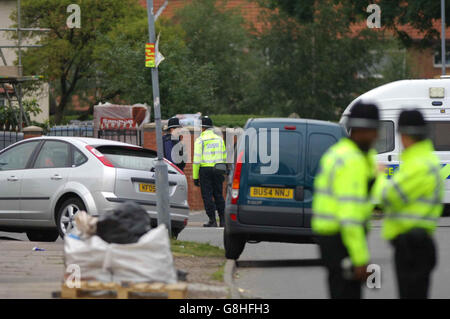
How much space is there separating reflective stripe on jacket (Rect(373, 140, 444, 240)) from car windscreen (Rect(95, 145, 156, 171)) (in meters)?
7.68

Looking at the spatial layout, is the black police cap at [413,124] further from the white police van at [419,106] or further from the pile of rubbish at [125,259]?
the white police van at [419,106]

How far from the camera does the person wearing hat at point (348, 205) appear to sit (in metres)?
6.12

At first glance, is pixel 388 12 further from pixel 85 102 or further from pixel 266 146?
pixel 85 102

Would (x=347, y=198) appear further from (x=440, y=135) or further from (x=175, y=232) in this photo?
(x=440, y=135)

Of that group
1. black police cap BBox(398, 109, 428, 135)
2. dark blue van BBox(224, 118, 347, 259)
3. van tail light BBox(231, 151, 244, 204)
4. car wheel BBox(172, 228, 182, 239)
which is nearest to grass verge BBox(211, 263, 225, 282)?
dark blue van BBox(224, 118, 347, 259)

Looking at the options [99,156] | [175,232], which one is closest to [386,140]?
[175,232]

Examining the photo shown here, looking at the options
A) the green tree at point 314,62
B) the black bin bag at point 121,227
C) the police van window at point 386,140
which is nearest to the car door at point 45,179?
the black bin bag at point 121,227

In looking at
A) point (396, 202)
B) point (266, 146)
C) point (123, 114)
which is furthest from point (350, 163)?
point (123, 114)

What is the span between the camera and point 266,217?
39.5 ft

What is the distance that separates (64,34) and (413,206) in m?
44.5

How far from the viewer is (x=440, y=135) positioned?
67.6 ft

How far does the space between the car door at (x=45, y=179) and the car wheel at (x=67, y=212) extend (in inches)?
8.2
